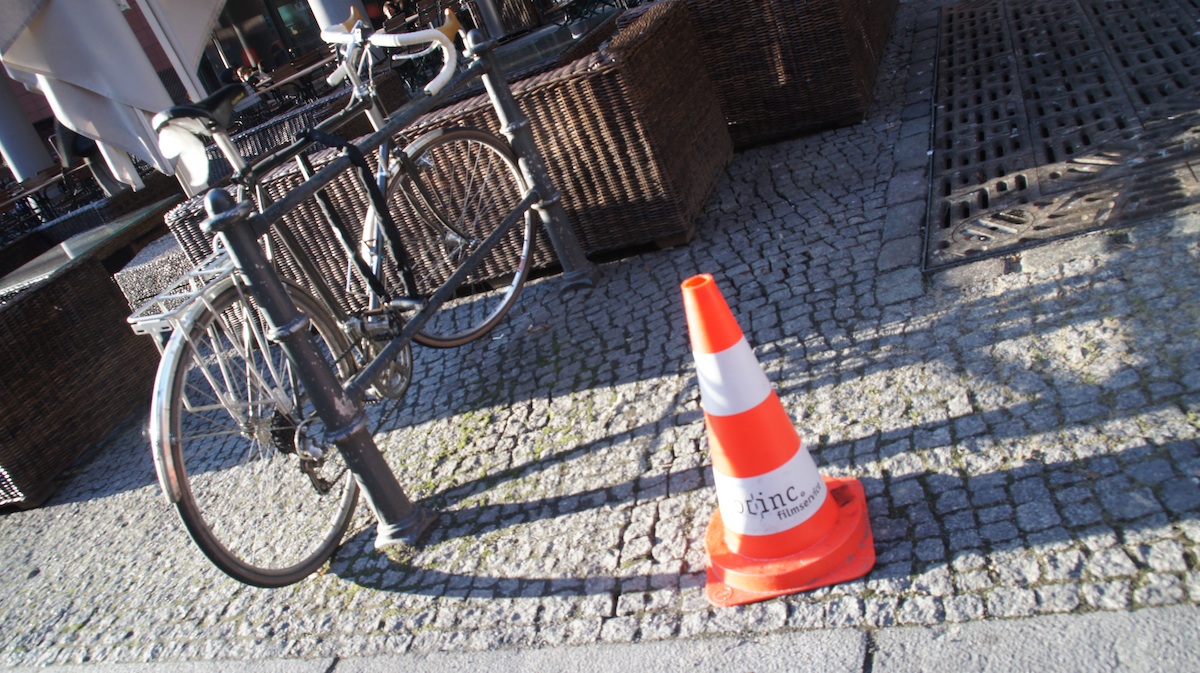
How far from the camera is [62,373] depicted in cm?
500

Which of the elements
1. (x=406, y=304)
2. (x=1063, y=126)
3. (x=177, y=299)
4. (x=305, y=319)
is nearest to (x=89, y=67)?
(x=177, y=299)

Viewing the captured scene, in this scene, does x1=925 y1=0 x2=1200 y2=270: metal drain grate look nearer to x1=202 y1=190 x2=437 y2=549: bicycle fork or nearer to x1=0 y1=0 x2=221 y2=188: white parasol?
x1=202 y1=190 x2=437 y2=549: bicycle fork

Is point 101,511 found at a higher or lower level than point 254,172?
lower

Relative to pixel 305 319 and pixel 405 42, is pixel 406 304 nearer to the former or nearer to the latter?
pixel 305 319

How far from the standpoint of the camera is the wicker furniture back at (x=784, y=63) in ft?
16.9

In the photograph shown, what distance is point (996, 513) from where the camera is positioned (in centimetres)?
240

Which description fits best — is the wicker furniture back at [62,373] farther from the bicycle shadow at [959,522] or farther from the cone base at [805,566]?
the cone base at [805,566]

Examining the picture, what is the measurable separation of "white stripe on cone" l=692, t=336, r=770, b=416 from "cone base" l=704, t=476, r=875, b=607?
1.18ft

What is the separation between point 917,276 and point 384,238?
2035mm

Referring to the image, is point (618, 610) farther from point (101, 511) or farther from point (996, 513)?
point (101, 511)

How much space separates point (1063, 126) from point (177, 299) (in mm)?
3835

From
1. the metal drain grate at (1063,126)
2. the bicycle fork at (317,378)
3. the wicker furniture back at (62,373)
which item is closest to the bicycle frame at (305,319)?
the bicycle fork at (317,378)

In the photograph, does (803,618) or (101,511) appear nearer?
(803,618)

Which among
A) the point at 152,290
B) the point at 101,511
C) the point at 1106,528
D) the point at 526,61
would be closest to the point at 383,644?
the point at 1106,528
